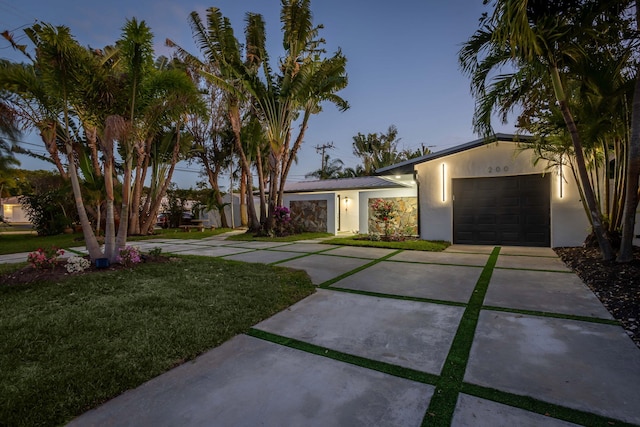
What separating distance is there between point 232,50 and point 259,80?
1.33 meters

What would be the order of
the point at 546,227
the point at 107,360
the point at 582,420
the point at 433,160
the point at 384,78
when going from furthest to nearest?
the point at 384,78, the point at 433,160, the point at 546,227, the point at 107,360, the point at 582,420

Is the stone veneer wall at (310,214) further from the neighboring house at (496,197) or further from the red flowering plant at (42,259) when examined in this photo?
the red flowering plant at (42,259)

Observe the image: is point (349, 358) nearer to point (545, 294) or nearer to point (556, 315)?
point (556, 315)

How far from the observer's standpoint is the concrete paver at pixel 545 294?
3746 mm

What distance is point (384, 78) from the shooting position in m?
16.1

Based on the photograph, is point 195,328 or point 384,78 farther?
point 384,78

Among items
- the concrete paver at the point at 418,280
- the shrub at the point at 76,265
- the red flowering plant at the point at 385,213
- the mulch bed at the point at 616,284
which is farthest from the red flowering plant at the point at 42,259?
the red flowering plant at the point at 385,213

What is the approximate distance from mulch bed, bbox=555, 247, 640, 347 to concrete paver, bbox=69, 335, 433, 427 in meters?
2.69

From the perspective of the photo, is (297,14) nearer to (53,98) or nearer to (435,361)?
(53,98)

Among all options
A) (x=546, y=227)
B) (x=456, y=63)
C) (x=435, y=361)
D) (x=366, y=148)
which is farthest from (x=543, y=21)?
(x=366, y=148)

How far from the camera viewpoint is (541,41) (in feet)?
17.2

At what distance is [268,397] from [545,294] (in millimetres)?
4431

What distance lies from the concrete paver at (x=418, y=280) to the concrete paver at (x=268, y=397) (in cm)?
246

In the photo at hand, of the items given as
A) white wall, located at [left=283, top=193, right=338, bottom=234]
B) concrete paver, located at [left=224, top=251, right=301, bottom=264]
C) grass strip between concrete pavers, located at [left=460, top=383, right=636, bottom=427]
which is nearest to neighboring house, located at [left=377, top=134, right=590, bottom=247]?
white wall, located at [left=283, top=193, right=338, bottom=234]
